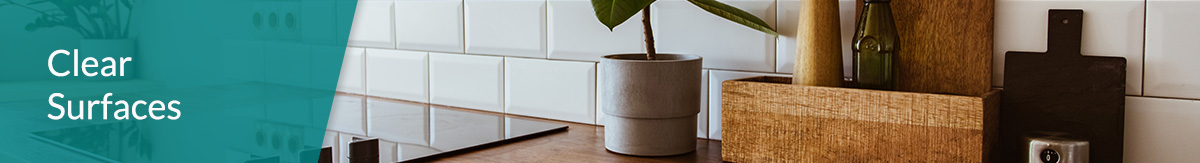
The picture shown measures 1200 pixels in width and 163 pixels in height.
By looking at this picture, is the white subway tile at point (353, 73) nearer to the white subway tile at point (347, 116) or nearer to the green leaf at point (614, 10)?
the white subway tile at point (347, 116)

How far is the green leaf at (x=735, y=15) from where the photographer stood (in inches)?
43.1

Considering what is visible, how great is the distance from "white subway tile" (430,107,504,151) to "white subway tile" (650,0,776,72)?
0.25m

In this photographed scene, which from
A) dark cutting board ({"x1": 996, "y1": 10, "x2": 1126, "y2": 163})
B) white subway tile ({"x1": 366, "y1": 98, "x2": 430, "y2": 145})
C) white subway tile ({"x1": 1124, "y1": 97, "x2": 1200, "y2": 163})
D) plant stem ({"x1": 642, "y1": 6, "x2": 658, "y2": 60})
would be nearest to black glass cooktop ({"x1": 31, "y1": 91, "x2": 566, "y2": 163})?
white subway tile ({"x1": 366, "y1": 98, "x2": 430, "y2": 145})

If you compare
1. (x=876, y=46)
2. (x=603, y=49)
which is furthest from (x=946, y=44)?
(x=603, y=49)

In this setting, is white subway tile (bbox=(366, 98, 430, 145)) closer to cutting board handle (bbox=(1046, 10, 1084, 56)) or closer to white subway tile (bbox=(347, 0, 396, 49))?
white subway tile (bbox=(347, 0, 396, 49))

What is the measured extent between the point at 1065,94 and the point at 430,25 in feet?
3.10

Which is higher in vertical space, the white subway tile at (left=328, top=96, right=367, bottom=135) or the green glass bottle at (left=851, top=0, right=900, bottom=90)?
the green glass bottle at (left=851, top=0, right=900, bottom=90)

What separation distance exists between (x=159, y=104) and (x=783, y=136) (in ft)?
3.33

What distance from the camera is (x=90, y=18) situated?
223cm

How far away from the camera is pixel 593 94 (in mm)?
1361

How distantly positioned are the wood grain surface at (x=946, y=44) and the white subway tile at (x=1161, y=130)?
0.14 metres

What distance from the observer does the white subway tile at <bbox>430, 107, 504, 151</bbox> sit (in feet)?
3.88

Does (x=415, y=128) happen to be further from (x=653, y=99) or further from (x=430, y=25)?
(x=653, y=99)
